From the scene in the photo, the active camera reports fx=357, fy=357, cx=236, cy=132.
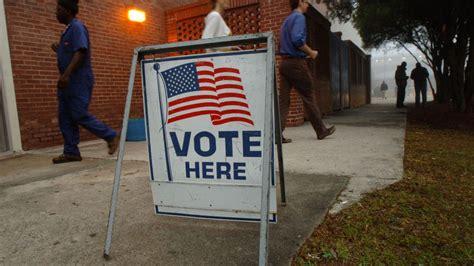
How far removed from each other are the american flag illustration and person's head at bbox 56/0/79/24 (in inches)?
116

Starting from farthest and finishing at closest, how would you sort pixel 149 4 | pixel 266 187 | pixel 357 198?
pixel 149 4 → pixel 357 198 → pixel 266 187

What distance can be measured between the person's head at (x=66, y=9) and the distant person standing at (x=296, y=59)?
2.64 m

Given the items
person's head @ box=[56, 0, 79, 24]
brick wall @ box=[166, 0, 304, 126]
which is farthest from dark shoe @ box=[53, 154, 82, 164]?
brick wall @ box=[166, 0, 304, 126]

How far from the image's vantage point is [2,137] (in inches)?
209

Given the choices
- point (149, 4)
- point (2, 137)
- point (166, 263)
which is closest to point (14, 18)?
point (2, 137)

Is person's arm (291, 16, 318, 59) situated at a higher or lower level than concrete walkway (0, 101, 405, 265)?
higher

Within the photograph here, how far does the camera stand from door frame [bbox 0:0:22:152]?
5.23 m

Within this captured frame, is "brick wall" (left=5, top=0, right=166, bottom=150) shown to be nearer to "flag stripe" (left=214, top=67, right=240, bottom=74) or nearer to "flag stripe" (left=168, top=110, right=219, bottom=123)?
"flag stripe" (left=168, top=110, right=219, bottom=123)

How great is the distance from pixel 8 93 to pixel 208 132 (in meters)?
4.69

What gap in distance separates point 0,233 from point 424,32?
2310cm

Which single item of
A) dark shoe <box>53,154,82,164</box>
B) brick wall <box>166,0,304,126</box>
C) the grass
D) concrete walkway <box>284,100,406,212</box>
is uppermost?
brick wall <box>166,0,304,126</box>

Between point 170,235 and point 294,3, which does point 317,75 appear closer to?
point 294,3

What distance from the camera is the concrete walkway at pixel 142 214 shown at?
73.3 inches

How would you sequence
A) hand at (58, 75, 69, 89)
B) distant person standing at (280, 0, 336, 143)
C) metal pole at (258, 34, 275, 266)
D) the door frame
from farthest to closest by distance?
the door frame, distant person standing at (280, 0, 336, 143), hand at (58, 75, 69, 89), metal pole at (258, 34, 275, 266)
